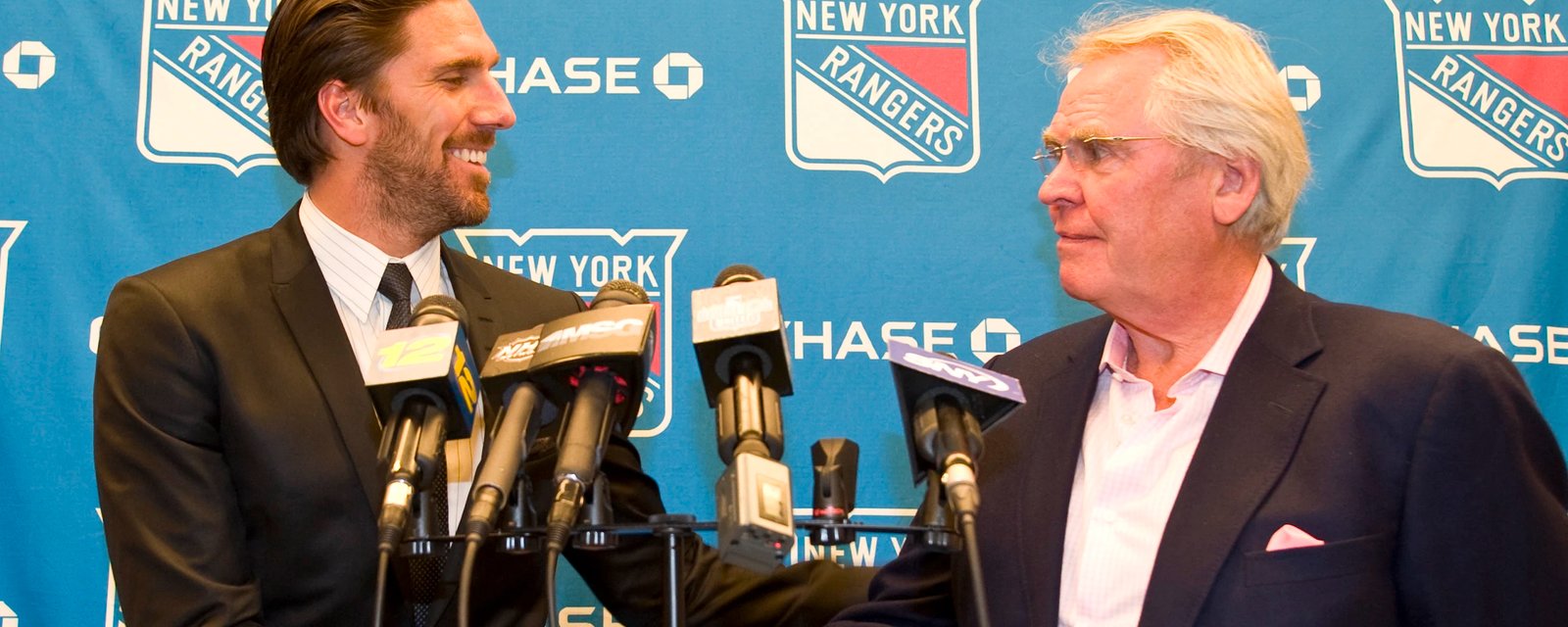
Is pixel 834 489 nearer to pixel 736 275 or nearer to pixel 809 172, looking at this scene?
pixel 736 275

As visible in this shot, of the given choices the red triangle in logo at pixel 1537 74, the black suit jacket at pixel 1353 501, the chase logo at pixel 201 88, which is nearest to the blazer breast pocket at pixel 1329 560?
the black suit jacket at pixel 1353 501

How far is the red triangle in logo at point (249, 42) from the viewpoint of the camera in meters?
3.36

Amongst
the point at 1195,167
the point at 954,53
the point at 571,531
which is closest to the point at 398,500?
the point at 571,531

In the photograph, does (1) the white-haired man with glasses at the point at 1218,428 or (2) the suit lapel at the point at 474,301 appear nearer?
(1) the white-haired man with glasses at the point at 1218,428

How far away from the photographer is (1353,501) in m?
1.90

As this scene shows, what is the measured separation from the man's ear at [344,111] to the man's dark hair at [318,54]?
0.01 meters

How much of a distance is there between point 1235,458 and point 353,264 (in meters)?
1.42

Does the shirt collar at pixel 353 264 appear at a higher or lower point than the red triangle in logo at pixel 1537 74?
lower

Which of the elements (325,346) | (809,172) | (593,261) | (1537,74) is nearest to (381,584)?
(325,346)

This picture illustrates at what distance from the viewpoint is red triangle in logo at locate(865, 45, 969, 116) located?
3436 millimetres

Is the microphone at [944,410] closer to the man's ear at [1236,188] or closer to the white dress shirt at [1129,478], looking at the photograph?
the white dress shirt at [1129,478]

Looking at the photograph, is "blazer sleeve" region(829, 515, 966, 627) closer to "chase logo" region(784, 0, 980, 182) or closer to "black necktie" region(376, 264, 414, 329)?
"black necktie" region(376, 264, 414, 329)

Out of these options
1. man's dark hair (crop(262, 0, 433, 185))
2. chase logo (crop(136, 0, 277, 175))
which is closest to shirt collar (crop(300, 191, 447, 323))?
man's dark hair (crop(262, 0, 433, 185))

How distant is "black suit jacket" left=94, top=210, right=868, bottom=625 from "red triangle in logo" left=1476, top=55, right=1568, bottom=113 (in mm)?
2224
